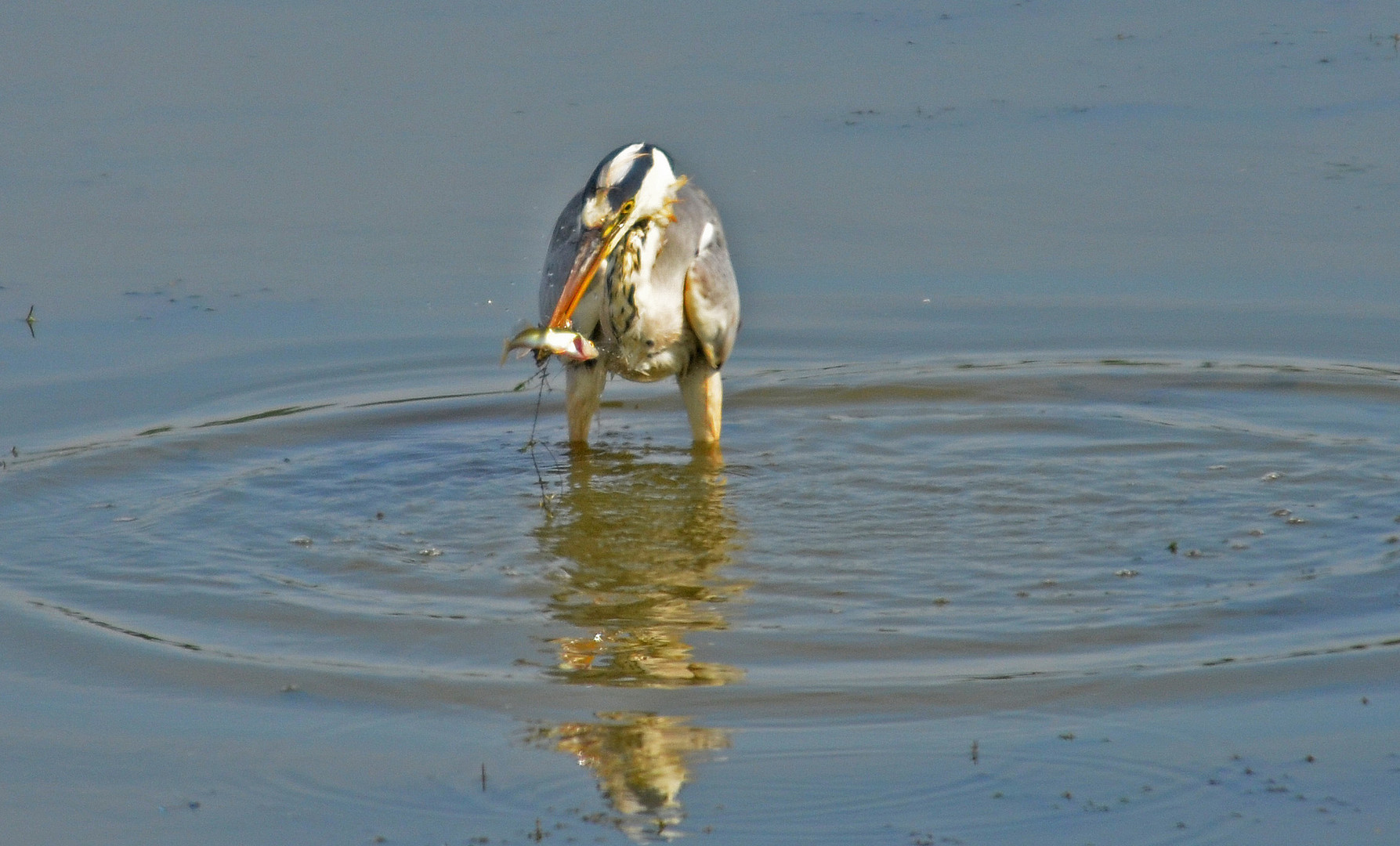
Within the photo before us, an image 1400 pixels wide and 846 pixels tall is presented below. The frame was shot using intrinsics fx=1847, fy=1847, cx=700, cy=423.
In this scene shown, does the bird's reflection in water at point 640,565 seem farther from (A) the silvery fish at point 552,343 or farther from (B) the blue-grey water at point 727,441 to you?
(A) the silvery fish at point 552,343

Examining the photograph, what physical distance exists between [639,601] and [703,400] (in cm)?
195

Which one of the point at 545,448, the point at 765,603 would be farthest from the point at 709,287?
the point at 765,603

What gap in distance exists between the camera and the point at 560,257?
8.01 metres

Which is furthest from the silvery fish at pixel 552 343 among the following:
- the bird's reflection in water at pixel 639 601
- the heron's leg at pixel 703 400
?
the heron's leg at pixel 703 400

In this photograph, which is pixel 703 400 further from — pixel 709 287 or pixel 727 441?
pixel 709 287

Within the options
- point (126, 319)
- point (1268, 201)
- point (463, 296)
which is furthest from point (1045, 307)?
point (126, 319)

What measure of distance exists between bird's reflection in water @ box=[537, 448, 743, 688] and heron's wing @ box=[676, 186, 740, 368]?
605 mm

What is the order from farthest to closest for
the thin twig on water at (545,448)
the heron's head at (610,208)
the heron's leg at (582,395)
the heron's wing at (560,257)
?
the heron's leg at (582,395) < the thin twig on water at (545,448) < the heron's wing at (560,257) < the heron's head at (610,208)

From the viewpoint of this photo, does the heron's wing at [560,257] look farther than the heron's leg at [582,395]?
No

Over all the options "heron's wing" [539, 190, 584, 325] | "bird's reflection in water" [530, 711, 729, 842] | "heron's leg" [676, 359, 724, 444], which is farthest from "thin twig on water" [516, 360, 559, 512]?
"bird's reflection in water" [530, 711, 729, 842]

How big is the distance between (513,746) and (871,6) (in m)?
11.4

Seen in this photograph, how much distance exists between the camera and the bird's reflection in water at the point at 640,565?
587 centimetres

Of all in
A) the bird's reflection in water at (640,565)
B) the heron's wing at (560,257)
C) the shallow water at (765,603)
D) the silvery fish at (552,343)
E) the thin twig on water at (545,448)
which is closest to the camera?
the shallow water at (765,603)

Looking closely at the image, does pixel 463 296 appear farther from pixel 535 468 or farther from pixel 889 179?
pixel 889 179
